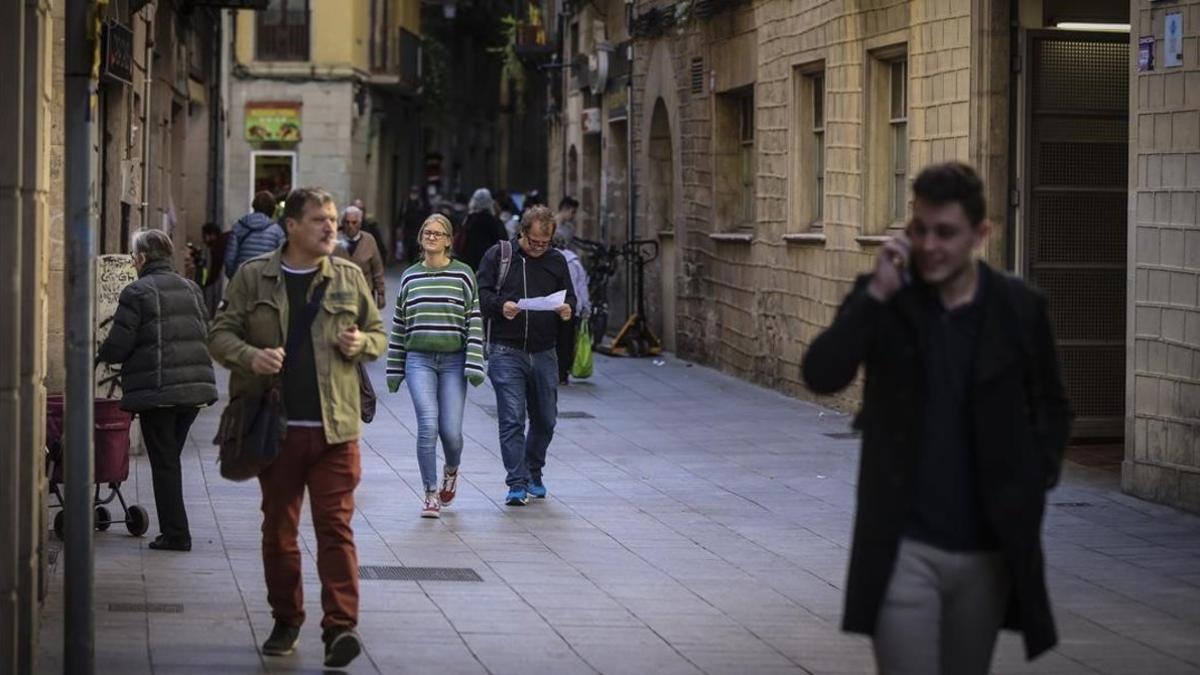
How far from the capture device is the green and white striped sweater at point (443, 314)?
12773 mm

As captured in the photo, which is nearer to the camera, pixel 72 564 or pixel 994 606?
pixel 994 606

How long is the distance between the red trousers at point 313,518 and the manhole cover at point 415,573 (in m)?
2.01

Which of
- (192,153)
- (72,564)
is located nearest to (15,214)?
(72,564)

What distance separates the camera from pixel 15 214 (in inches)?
278

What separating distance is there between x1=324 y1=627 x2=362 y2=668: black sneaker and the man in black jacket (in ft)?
16.8

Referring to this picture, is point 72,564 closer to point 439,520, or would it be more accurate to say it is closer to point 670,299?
point 439,520

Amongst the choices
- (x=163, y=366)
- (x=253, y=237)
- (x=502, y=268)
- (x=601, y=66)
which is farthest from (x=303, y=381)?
(x=601, y=66)

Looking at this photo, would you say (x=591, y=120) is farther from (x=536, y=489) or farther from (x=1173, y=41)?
(x=1173, y=41)

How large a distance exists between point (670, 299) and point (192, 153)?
7437 millimetres

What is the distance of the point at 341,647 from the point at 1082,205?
9.34 metres

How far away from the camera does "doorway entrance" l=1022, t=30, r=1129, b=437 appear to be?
15.9 meters

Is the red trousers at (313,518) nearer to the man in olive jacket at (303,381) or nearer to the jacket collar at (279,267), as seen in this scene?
the man in olive jacket at (303,381)

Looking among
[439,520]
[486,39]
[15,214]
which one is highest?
[486,39]

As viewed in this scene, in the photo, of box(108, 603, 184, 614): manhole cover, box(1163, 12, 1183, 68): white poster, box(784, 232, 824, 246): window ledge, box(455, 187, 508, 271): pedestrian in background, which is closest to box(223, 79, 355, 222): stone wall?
box(455, 187, 508, 271): pedestrian in background
